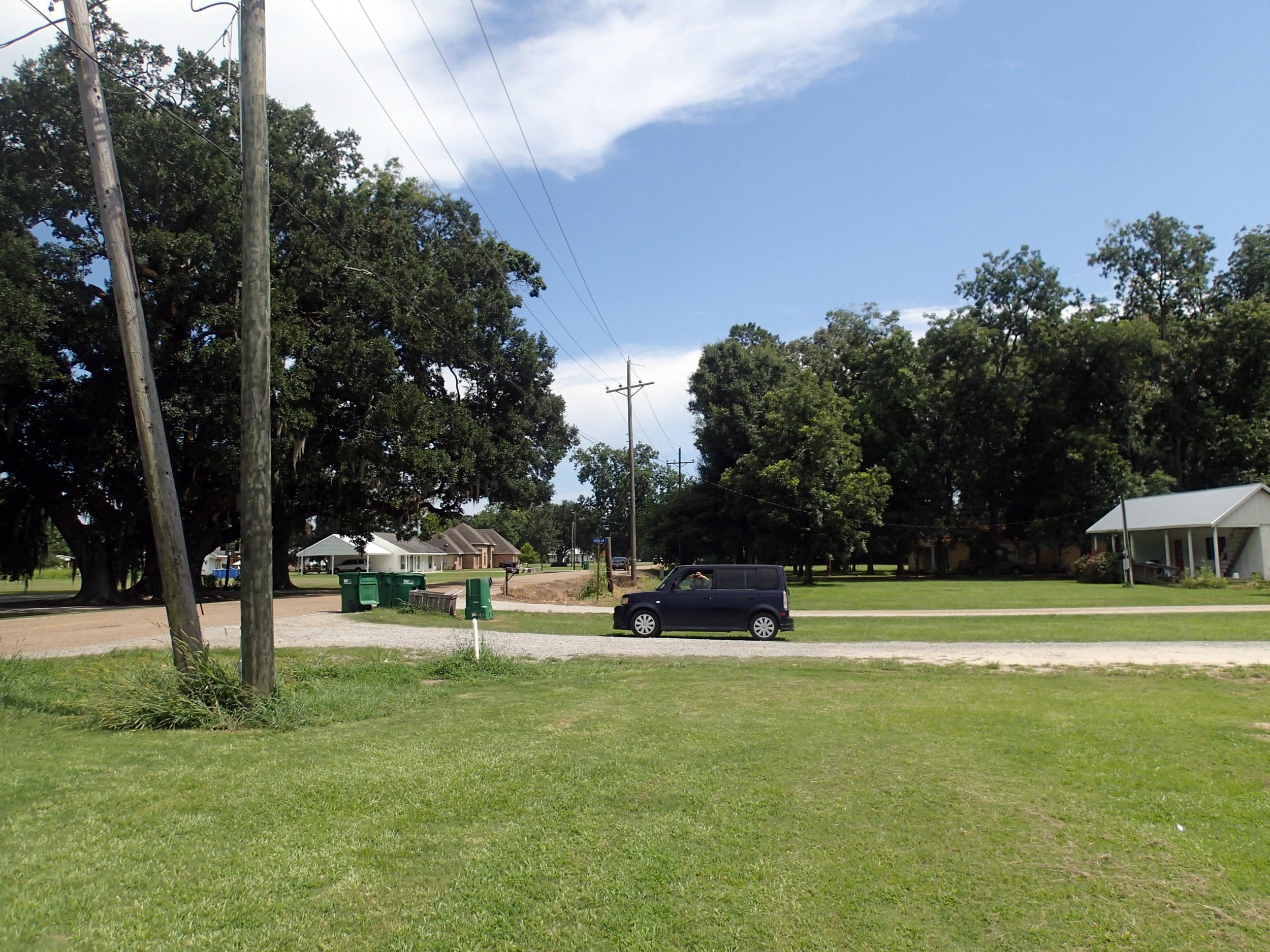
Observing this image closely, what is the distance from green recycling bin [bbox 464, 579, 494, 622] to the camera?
23.3 meters

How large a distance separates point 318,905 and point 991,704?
7.71 meters

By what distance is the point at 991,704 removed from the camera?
31.9 feet

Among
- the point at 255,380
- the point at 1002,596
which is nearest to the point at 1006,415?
the point at 1002,596

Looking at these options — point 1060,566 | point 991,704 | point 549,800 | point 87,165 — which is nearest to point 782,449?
point 1060,566

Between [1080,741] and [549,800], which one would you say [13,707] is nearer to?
[549,800]

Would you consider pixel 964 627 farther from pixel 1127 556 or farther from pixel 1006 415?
pixel 1006 415

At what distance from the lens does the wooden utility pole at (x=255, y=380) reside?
31.1ft

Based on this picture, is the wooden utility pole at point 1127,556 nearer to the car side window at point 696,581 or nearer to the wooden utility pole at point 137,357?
the car side window at point 696,581

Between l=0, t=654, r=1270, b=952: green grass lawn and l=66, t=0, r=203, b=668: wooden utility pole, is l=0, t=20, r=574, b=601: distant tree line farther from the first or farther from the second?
l=0, t=654, r=1270, b=952: green grass lawn

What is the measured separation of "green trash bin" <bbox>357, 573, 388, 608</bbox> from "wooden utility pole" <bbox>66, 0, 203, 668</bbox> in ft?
58.8

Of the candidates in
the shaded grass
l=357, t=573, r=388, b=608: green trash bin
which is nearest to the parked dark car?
the shaded grass

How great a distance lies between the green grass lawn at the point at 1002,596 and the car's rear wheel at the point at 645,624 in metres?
12.0

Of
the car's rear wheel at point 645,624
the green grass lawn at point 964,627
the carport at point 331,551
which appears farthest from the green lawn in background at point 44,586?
the car's rear wheel at point 645,624

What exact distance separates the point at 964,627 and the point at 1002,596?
16.9 meters
